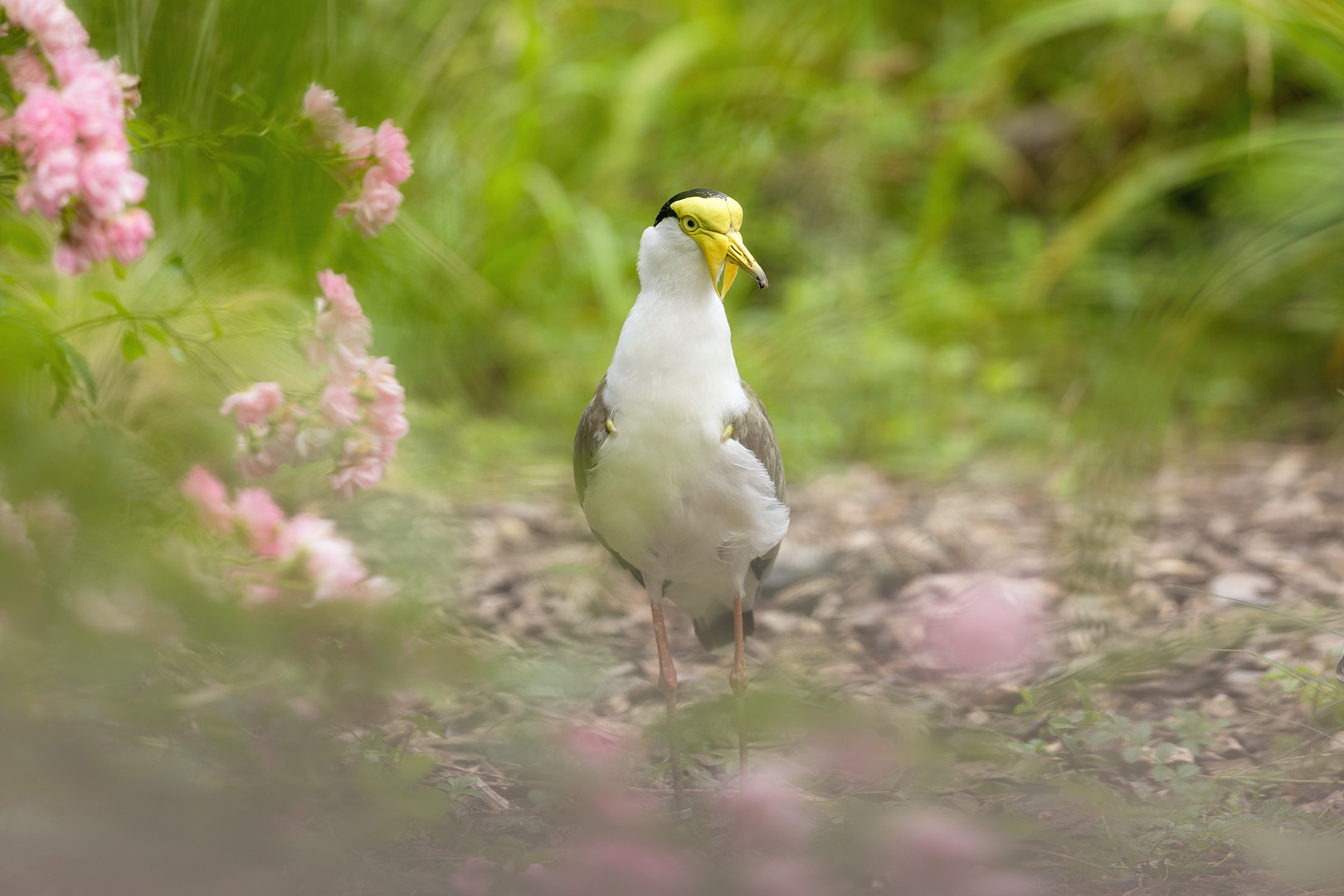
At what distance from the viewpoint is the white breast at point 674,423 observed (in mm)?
1617

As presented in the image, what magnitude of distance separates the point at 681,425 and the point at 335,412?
1.60 ft

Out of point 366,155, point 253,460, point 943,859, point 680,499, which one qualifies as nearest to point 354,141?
point 366,155

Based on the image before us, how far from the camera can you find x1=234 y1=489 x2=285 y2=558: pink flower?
1.77 metres

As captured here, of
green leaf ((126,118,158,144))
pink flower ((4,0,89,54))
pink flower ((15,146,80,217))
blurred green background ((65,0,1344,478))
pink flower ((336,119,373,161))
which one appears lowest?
pink flower ((15,146,80,217))

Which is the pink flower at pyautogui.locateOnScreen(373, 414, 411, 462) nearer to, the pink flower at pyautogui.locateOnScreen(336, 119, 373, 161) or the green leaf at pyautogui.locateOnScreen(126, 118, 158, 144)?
the pink flower at pyautogui.locateOnScreen(336, 119, 373, 161)

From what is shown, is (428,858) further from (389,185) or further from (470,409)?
(470,409)

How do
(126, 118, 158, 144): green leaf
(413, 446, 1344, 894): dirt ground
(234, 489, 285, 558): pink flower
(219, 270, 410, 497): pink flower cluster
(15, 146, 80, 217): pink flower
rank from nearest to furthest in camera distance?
(15, 146, 80, 217): pink flower
(126, 118, 158, 144): green leaf
(219, 270, 410, 497): pink flower cluster
(234, 489, 285, 558): pink flower
(413, 446, 1344, 894): dirt ground

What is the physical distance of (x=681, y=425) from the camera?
5.30ft

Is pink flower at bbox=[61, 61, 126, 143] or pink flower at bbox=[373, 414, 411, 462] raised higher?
pink flower at bbox=[61, 61, 126, 143]

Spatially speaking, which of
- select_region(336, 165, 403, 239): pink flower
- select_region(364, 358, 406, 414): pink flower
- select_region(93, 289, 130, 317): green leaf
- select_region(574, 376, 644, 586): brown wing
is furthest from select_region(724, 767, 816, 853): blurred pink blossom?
select_region(93, 289, 130, 317): green leaf

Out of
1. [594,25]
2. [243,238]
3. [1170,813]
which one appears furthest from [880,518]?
[594,25]

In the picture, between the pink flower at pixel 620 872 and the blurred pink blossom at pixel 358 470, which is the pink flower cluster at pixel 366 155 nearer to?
the blurred pink blossom at pixel 358 470

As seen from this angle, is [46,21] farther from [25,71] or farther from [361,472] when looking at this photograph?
[361,472]

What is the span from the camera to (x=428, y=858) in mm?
1503
